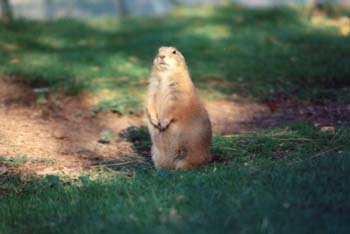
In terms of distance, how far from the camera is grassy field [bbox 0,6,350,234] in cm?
417

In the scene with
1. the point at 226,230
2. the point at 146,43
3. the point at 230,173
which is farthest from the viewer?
the point at 146,43

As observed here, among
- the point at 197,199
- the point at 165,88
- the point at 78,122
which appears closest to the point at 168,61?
the point at 165,88

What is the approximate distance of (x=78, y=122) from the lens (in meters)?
8.06

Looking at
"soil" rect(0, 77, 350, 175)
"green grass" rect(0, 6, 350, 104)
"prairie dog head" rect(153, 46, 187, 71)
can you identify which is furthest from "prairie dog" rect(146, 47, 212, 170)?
"green grass" rect(0, 6, 350, 104)

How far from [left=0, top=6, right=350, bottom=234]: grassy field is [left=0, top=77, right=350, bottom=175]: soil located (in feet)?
0.68

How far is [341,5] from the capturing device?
1622 cm

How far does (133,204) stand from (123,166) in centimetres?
179

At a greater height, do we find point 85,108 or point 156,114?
point 156,114

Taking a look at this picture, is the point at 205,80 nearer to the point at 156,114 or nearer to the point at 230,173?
the point at 156,114

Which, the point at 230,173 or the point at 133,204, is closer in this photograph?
the point at 133,204

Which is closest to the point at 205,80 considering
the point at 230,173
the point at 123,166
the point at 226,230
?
the point at 123,166

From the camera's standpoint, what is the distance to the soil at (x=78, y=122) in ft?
21.7

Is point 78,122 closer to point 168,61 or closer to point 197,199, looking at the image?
point 168,61

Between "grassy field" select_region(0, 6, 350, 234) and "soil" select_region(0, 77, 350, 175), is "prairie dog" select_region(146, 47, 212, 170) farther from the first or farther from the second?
"soil" select_region(0, 77, 350, 175)
